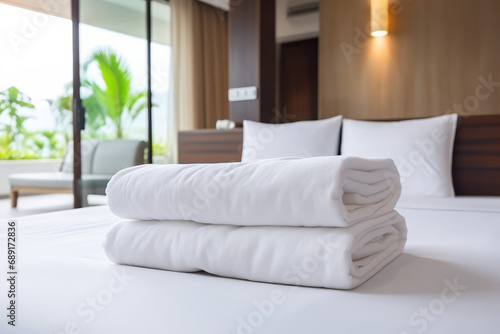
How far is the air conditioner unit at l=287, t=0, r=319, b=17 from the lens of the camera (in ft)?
16.8

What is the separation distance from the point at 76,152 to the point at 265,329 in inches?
140

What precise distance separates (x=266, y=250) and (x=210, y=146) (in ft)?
8.02

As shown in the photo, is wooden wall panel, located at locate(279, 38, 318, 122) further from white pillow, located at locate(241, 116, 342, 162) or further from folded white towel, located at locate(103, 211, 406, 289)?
folded white towel, located at locate(103, 211, 406, 289)

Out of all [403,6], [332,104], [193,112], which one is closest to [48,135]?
[193,112]

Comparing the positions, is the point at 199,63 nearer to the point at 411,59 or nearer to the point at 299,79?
the point at 299,79

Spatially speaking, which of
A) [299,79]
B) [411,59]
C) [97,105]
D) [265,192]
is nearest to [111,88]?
[97,105]

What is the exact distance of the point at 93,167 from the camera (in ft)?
12.8

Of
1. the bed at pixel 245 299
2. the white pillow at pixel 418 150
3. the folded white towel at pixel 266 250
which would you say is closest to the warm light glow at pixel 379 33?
the white pillow at pixel 418 150

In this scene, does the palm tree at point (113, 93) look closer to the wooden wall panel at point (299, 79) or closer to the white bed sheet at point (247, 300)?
the wooden wall panel at point (299, 79)

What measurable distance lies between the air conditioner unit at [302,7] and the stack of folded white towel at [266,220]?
15.2ft

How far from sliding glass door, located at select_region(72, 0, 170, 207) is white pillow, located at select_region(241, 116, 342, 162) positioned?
1.95 m

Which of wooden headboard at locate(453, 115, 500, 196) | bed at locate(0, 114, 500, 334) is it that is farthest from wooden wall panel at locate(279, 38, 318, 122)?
bed at locate(0, 114, 500, 334)

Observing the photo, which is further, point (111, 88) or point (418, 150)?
point (111, 88)

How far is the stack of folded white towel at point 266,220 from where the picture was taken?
2.23ft
